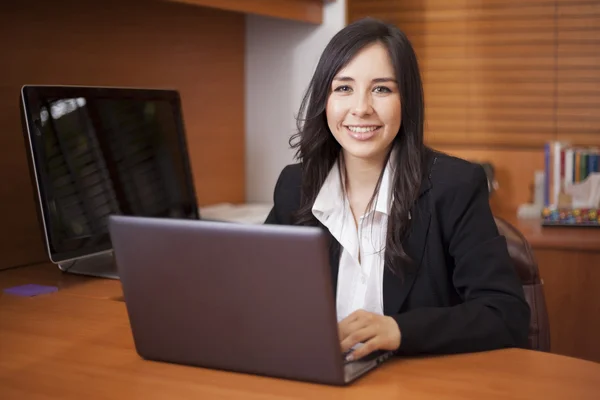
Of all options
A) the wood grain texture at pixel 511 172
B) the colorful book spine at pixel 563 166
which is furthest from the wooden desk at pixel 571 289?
the wood grain texture at pixel 511 172

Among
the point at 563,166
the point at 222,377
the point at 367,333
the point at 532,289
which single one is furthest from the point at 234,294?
the point at 563,166

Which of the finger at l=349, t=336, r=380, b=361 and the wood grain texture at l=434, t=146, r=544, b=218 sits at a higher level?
the wood grain texture at l=434, t=146, r=544, b=218

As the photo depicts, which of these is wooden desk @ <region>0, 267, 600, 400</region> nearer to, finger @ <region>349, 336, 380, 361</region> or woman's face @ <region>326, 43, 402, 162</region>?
finger @ <region>349, 336, 380, 361</region>

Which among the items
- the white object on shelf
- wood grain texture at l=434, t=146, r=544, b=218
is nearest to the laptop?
the white object on shelf

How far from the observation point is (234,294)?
46.4 inches

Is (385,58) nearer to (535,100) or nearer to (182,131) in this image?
(182,131)

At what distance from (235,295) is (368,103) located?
22.6 inches

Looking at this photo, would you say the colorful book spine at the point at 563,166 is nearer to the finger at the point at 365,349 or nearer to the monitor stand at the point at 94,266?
the monitor stand at the point at 94,266

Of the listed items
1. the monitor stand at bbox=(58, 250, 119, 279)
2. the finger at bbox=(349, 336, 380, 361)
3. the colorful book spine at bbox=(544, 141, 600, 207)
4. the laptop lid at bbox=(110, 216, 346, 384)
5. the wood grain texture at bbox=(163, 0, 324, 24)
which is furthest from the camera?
the colorful book spine at bbox=(544, 141, 600, 207)

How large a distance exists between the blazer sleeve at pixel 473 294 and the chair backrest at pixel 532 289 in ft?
0.38

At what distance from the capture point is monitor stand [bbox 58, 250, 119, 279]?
6.58ft

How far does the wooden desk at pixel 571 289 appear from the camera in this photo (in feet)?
8.39

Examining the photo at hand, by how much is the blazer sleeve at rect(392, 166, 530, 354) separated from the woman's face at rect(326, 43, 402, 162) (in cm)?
17

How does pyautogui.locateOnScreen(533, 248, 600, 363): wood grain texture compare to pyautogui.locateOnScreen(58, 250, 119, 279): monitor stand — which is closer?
pyautogui.locateOnScreen(58, 250, 119, 279): monitor stand
